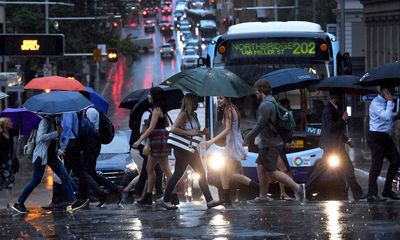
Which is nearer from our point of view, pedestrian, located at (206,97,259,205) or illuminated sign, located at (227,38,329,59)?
pedestrian, located at (206,97,259,205)

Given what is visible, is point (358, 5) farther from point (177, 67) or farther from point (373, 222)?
point (373, 222)

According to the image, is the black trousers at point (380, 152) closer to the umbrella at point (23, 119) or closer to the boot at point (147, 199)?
the boot at point (147, 199)

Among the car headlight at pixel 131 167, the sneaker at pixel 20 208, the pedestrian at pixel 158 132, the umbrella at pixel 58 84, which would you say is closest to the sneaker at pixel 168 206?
the pedestrian at pixel 158 132

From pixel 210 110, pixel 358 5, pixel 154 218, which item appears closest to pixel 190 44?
pixel 358 5

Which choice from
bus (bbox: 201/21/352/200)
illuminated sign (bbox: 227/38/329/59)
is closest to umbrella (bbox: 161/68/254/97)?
bus (bbox: 201/21/352/200)

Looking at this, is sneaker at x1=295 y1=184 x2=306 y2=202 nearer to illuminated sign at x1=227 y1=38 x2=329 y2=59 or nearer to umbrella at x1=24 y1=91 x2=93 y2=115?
umbrella at x1=24 y1=91 x2=93 y2=115

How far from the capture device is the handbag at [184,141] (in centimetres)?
1307

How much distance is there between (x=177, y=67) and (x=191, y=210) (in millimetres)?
79596

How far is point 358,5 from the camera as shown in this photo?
67312 millimetres

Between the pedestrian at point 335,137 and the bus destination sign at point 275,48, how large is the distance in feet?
10.2

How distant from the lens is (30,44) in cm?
3750

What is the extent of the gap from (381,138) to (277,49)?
15.5 feet

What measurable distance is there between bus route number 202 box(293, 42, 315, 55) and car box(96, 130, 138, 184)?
11.4ft

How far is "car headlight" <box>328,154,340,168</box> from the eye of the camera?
596 inches
